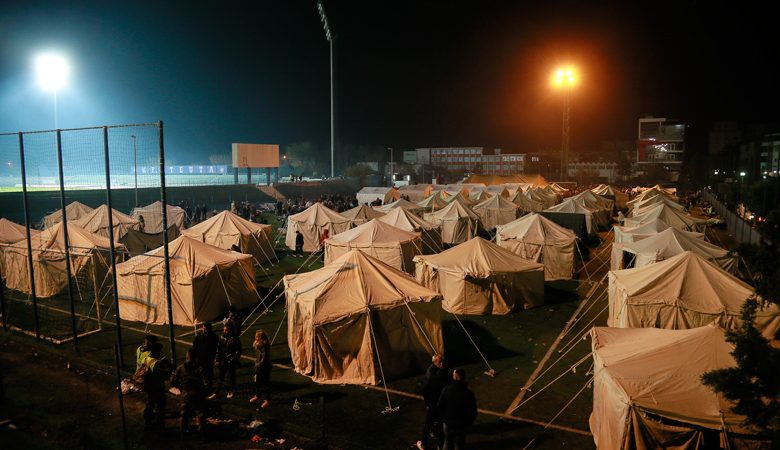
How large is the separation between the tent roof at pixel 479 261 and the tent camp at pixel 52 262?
1133 centimetres

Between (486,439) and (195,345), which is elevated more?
(195,345)

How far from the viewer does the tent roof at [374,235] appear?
772 inches

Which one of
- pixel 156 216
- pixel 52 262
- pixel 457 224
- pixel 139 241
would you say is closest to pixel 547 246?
pixel 457 224

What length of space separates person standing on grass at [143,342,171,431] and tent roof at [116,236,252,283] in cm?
559

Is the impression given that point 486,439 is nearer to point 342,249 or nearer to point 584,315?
point 584,315

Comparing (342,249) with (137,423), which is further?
(342,249)

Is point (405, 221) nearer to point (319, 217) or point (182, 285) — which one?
point (319, 217)

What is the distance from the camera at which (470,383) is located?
10.6 meters

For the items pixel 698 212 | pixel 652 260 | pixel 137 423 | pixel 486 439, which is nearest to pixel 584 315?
pixel 652 260

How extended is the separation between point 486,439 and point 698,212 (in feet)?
152

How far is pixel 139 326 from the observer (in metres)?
14.4

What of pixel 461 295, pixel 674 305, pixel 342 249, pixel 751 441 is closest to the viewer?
pixel 751 441

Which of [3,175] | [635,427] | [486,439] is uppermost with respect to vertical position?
[3,175]

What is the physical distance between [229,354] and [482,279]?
796 cm
